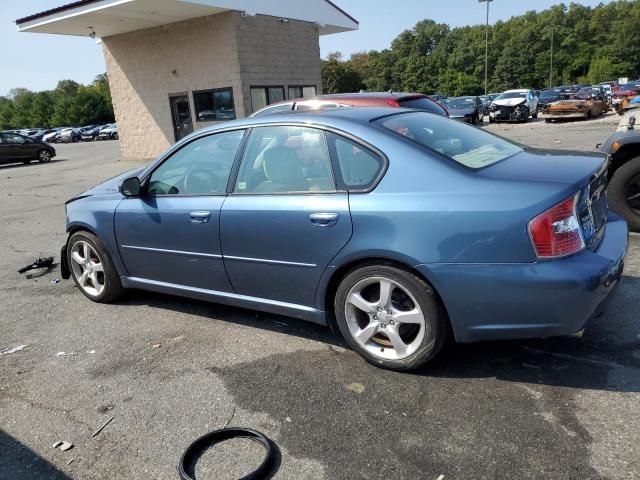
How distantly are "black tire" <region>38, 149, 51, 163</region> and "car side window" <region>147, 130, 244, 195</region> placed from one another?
2355cm

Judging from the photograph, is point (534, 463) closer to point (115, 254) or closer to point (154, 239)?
point (154, 239)

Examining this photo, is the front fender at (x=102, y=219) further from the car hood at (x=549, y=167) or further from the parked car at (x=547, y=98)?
the parked car at (x=547, y=98)

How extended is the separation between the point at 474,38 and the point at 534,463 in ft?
369

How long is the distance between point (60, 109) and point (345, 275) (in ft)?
258

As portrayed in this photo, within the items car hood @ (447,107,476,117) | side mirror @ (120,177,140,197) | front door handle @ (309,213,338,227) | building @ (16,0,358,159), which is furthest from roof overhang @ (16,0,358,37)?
front door handle @ (309,213,338,227)

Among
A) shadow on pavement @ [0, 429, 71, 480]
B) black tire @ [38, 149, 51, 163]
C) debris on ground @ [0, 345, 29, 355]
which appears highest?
black tire @ [38, 149, 51, 163]

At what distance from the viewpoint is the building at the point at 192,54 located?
17.0 m

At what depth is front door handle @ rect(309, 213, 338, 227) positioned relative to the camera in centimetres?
Result: 309

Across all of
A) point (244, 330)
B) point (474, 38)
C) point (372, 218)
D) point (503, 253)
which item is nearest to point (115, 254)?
point (244, 330)

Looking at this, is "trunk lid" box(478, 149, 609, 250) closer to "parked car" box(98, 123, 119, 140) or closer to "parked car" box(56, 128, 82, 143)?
"parked car" box(98, 123, 119, 140)

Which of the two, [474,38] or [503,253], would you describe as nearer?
[503,253]

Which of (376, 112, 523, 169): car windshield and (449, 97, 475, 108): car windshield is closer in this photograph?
(376, 112, 523, 169): car windshield

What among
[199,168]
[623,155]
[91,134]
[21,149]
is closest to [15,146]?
[21,149]

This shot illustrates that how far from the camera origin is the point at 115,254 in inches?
173
